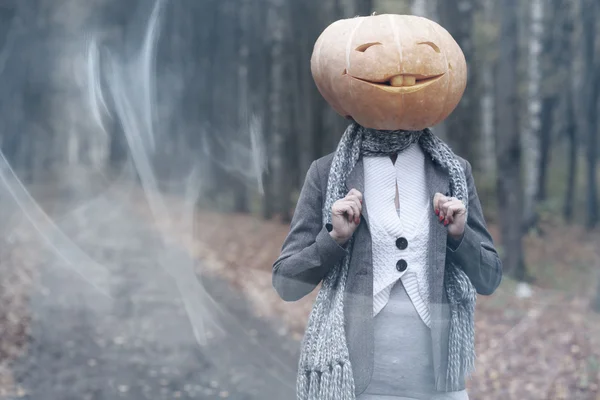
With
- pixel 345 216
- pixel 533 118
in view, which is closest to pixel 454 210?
pixel 345 216

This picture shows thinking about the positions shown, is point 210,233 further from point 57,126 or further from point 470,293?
point 470,293

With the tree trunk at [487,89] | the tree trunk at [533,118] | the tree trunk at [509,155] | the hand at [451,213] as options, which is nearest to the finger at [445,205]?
the hand at [451,213]

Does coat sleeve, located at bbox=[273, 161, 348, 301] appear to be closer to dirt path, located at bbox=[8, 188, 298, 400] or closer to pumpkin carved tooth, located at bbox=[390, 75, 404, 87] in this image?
pumpkin carved tooth, located at bbox=[390, 75, 404, 87]

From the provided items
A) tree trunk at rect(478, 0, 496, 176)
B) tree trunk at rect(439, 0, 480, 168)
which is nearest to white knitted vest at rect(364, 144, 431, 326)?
tree trunk at rect(439, 0, 480, 168)

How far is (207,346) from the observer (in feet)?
15.1

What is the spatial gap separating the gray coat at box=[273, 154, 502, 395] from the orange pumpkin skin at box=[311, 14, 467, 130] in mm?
151

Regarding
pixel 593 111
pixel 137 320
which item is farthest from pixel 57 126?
pixel 593 111

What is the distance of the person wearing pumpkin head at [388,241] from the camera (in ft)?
6.49

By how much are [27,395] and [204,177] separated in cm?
155

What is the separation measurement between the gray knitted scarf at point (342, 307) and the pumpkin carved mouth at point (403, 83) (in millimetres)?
134

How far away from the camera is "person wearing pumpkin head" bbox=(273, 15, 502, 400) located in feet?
6.49

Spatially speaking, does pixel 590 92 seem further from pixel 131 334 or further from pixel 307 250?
pixel 307 250

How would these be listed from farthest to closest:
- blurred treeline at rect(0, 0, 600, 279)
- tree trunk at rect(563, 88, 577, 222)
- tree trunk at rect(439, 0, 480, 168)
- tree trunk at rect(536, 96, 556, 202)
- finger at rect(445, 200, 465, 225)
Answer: tree trunk at rect(536, 96, 556, 202) → tree trunk at rect(563, 88, 577, 222) → tree trunk at rect(439, 0, 480, 168) → blurred treeline at rect(0, 0, 600, 279) → finger at rect(445, 200, 465, 225)

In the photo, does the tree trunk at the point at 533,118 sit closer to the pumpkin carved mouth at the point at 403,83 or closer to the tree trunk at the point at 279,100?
the tree trunk at the point at 279,100
